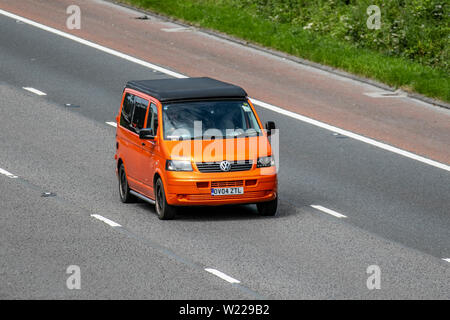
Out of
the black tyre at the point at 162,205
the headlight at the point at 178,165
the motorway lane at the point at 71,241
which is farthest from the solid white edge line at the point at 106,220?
the headlight at the point at 178,165

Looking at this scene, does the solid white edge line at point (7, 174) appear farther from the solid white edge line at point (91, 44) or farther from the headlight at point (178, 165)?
the solid white edge line at point (91, 44)

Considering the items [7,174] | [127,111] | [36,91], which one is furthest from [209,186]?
[36,91]

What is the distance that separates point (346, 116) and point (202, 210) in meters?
8.44

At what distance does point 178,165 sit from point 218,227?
3.81ft

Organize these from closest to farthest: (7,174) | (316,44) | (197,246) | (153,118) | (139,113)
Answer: (197,246) → (153,118) → (139,113) → (7,174) → (316,44)

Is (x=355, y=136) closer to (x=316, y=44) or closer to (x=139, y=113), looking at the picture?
(x=139, y=113)

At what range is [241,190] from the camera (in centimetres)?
1752

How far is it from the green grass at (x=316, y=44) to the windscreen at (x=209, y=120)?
10575 mm

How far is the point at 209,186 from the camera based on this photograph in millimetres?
17484

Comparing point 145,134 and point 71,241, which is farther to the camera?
point 145,134

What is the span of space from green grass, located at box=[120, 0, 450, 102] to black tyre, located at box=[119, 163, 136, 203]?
10806 millimetres

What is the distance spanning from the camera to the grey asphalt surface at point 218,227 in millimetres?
14219

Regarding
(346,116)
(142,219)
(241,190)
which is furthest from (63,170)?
(346,116)
